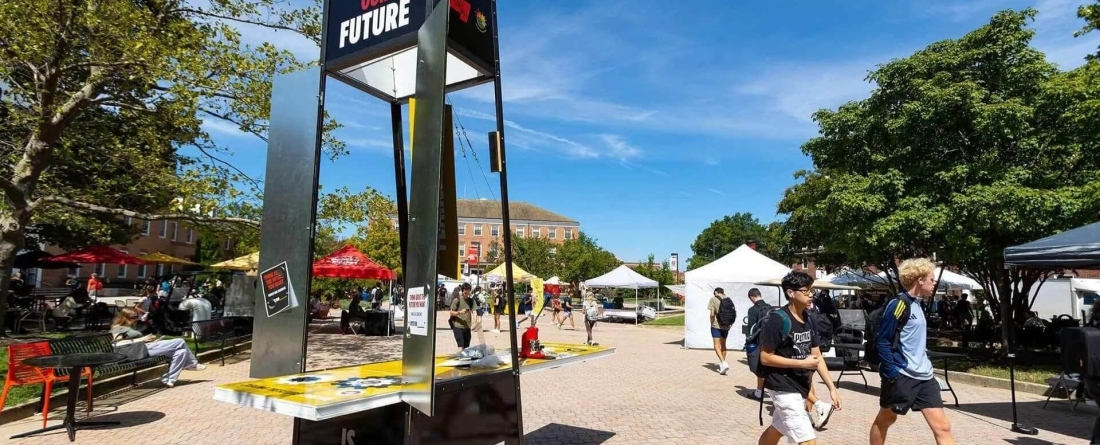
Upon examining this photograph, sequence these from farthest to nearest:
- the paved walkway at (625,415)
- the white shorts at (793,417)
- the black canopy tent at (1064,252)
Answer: the black canopy tent at (1064,252)
the paved walkway at (625,415)
the white shorts at (793,417)

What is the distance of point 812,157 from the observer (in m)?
A: 17.3

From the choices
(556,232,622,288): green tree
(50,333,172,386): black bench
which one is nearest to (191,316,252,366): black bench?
(50,333,172,386): black bench

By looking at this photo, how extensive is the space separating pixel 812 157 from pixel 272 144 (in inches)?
628

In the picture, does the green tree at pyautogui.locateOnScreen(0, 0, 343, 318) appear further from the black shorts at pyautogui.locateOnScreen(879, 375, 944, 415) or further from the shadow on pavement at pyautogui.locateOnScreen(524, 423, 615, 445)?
the black shorts at pyautogui.locateOnScreen(879, 375, 944, 415)

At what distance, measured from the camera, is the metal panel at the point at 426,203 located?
11.0 feet

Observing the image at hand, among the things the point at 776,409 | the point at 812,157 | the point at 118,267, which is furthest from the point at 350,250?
the point at 118,267

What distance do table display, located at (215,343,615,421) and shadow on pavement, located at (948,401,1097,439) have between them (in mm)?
6417

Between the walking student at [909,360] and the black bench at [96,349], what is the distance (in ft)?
28.7

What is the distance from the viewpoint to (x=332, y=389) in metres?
3.67

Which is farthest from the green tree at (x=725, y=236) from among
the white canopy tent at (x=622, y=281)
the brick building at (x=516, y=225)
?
the white canopy tent at (x=622, y=281)

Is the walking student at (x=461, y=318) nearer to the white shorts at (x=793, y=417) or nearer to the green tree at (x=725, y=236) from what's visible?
the white shorts at (x=793, y=417)

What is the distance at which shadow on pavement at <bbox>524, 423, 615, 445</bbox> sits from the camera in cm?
636

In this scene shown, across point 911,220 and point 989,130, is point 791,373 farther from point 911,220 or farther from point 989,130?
point 989,130

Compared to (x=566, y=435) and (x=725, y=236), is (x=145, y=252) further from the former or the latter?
(x=725, y=236)
